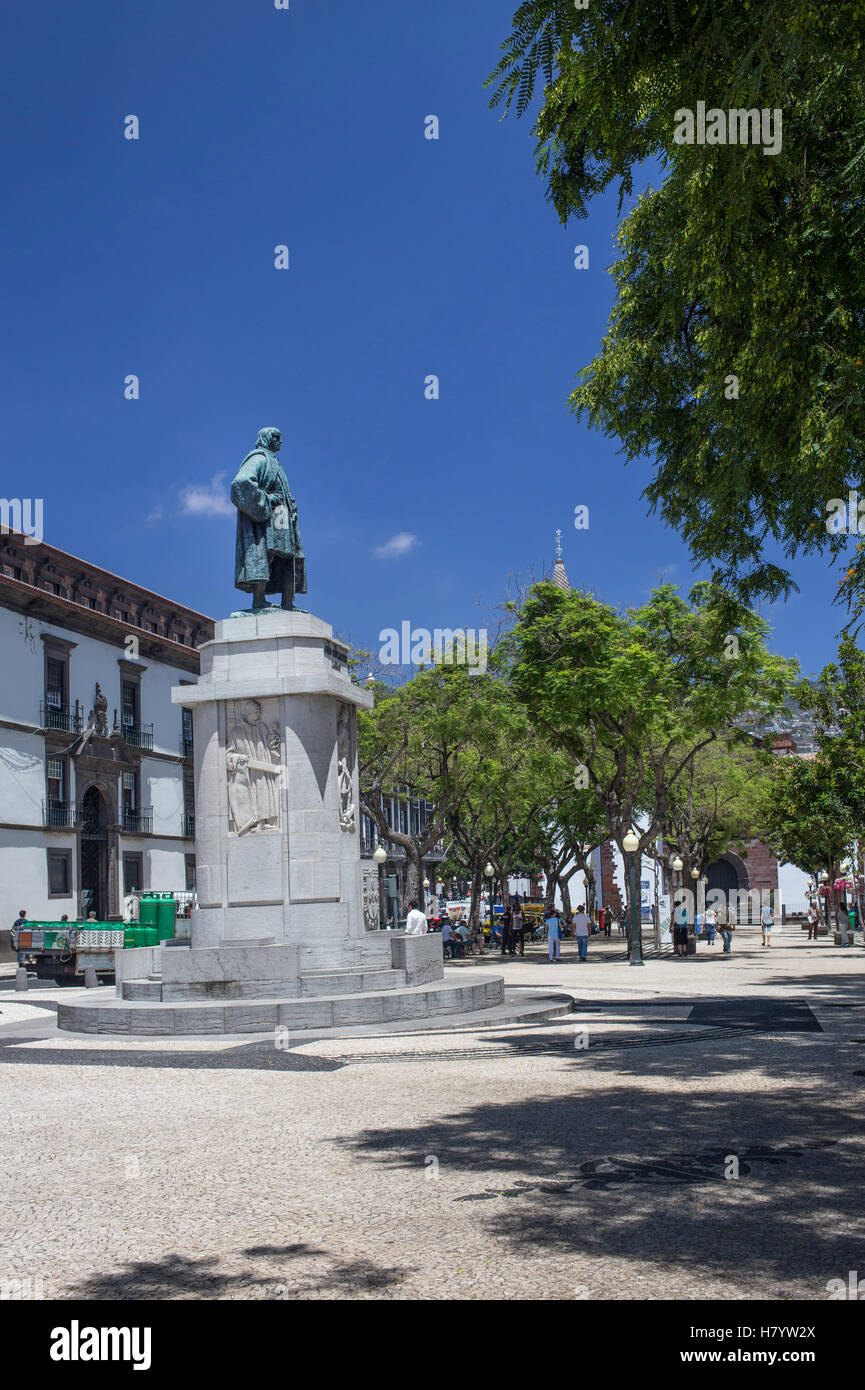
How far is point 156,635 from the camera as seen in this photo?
5006cm

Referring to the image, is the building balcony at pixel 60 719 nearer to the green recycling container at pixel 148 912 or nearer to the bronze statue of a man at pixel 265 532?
the green recycling container at pixel 148 912

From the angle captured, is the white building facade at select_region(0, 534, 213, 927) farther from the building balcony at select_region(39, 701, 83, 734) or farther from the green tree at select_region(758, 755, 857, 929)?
the green tree at select_region(758, 755, 857, 929)

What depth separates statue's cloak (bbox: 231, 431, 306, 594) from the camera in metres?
16.8

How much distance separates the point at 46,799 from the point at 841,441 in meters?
38.0

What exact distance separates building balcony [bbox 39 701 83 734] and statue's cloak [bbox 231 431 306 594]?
88.8ft

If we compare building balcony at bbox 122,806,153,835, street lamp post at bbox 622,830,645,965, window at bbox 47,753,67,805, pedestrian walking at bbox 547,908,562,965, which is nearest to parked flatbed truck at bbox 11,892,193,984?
pedestrian walking at bbox 547,908,562,965

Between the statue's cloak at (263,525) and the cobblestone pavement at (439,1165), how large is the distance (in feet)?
22.3

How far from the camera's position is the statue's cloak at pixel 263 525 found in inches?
660

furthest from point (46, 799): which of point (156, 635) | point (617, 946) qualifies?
point (617, 946)

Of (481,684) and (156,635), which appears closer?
(481,684)

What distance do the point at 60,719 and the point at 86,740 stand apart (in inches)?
54.4

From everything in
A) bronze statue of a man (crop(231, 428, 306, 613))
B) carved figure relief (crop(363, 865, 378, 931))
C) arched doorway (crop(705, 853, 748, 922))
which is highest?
bronze statue of a man (crop(231, 428, 306, 613))

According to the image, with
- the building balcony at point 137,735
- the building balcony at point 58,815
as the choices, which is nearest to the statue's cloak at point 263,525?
the building balcony at point 58,815

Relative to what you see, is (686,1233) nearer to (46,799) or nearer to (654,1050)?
(654,1050)
